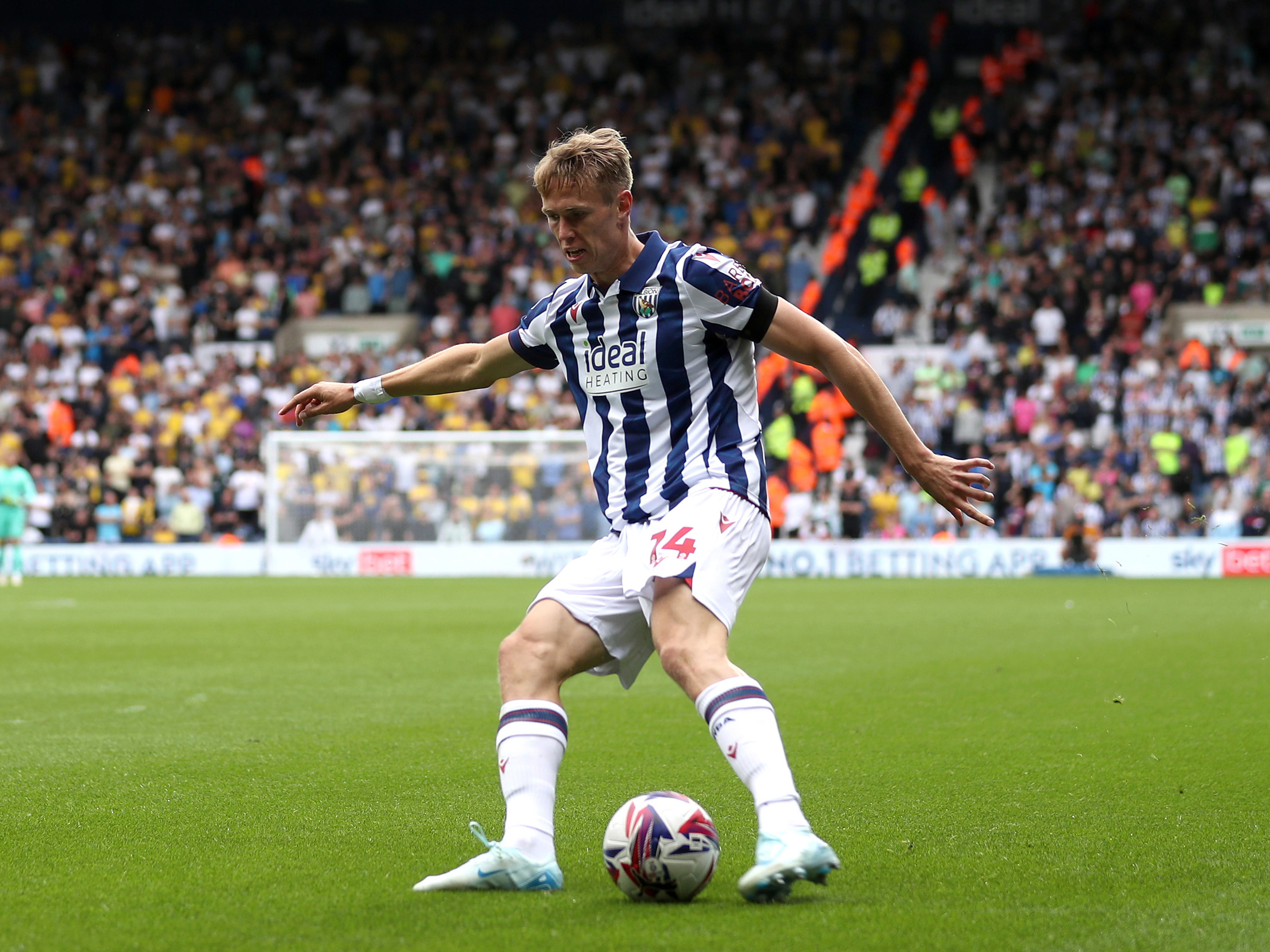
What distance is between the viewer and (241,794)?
5461 millimetres

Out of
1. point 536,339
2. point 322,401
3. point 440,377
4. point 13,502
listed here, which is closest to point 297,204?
point 13,502

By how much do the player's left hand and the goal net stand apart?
1989 centimetres

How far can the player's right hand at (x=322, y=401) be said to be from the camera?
4676 mm

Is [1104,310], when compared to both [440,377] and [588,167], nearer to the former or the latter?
[440,377]

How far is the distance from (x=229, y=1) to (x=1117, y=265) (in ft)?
67.8

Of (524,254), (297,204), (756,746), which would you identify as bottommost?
(756,746)

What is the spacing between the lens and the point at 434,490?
79.6 feet

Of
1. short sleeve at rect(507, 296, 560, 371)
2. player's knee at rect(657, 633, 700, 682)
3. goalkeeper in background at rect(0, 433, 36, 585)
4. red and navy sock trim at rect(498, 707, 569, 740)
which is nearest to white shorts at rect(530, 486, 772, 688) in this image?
player's knee at rect(657, 633, 700, 682)

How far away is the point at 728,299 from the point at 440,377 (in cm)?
108

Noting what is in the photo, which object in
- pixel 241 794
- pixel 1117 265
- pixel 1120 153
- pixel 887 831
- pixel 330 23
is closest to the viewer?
pixel 887 831

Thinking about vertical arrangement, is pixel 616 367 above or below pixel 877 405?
above

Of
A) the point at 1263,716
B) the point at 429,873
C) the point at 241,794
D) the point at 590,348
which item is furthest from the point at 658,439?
the point at 1263,716

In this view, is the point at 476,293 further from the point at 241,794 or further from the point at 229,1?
the point at 241,794

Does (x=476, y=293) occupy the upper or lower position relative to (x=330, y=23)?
lower
